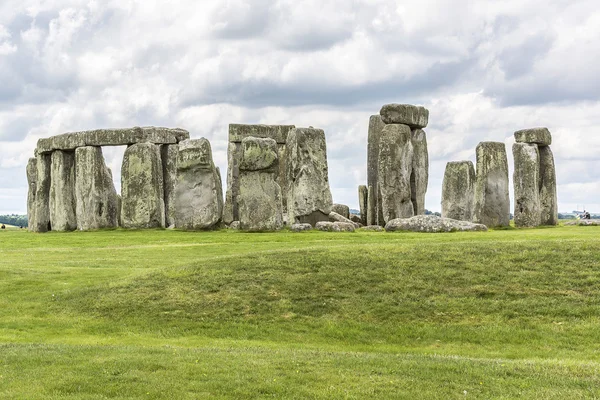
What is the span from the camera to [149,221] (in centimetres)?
3797

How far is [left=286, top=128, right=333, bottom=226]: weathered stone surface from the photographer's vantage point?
3588 cm

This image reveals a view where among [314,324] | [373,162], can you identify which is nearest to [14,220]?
[373,162]

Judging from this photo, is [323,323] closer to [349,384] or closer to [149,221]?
[349,384]

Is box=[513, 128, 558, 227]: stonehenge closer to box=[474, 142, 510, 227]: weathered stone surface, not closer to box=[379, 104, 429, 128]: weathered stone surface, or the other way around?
box=[474, 142, 510, 227]: weathered stone surface

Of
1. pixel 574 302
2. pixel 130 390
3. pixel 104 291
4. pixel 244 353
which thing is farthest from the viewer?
pixel 104 291

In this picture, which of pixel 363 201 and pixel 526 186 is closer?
pixel 526 186

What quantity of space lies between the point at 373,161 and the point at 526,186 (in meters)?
8.37

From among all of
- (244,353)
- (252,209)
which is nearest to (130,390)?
(244,353)

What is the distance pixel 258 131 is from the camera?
144ft

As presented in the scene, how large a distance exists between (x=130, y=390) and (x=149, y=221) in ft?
88.6

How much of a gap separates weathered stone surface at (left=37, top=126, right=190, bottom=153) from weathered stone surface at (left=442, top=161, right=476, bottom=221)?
13.7 metres

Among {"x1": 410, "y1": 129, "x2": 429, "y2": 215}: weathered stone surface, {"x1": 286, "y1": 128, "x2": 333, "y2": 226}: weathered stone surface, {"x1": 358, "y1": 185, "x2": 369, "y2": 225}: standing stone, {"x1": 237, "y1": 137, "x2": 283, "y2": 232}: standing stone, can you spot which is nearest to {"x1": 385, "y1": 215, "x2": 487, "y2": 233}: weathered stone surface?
{"x1": 237, "y1": 137, "x2": 283, "y2": 232}: standing stone

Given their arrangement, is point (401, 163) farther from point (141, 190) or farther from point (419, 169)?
point (141, 190)

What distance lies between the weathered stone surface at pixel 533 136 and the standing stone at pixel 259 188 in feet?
38.9
